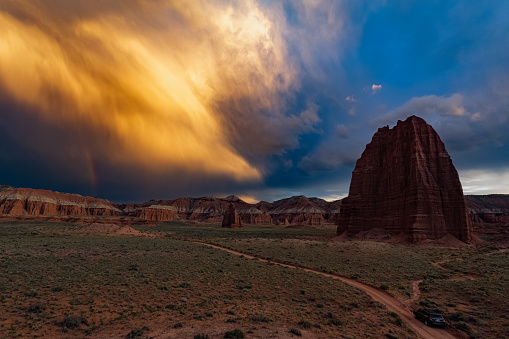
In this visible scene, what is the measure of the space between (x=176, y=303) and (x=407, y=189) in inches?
2482

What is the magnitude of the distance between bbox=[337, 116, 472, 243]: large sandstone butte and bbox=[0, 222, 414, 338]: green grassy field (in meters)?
46.1

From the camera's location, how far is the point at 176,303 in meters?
17.9

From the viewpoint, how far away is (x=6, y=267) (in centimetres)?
2577

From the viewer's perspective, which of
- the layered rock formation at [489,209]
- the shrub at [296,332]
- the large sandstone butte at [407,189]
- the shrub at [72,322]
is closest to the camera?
the shrub at [296,332]

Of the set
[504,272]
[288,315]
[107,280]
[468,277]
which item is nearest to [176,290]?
[107,280]

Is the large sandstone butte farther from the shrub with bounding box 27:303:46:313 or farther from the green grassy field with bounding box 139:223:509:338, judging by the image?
the shrub with bounding box 27:303:46:313

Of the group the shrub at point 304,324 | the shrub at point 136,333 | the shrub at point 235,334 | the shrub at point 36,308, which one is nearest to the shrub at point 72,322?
the shrub at point 36,308

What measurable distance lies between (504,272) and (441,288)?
12086 millimetres

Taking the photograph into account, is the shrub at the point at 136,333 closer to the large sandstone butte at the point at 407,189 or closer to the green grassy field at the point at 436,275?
the green grassy field at the point at 436,275

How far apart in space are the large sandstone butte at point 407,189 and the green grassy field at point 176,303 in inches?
1815

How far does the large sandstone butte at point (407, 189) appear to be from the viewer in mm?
57875

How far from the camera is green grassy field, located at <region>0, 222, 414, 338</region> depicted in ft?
45.6

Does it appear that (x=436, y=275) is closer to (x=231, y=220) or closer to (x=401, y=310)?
(x=401, y=310)

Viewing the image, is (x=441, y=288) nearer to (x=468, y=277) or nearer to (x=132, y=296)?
(x=468, y=277)
